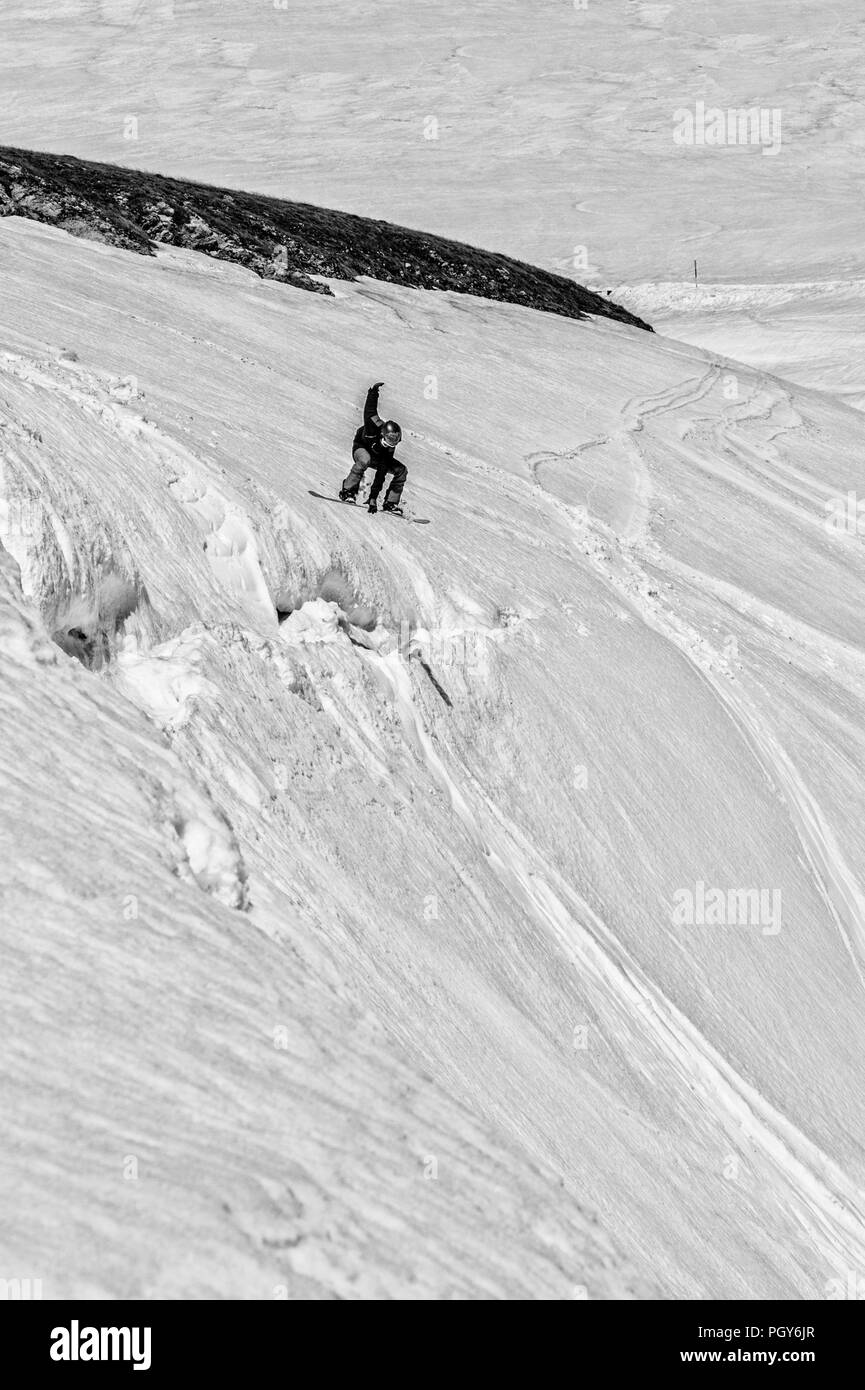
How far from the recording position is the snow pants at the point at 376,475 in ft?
40.0

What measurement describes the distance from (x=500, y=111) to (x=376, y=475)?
254 ft

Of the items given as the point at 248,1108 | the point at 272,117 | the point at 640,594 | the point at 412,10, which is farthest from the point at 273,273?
the point at 412,10

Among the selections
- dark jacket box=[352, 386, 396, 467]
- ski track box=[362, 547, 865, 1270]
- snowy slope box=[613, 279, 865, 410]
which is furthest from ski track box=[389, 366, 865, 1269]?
snowy slope box=[613, 279, 865, 410]

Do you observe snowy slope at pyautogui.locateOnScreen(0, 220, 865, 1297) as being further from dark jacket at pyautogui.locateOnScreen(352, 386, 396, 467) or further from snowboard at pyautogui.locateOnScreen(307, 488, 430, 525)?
dark jacket at pyautogui.locateOnScreen(352, 386, 396, 467)

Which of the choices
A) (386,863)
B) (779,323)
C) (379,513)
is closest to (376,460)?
(379,513)

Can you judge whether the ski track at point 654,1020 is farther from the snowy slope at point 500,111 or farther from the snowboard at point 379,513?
the snowy slope at point 500,111

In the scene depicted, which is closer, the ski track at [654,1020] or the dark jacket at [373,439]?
the ski track at [654,1020]

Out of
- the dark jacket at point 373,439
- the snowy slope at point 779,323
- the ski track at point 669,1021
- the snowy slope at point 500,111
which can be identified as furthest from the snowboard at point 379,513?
the snowy slope at point 500,111

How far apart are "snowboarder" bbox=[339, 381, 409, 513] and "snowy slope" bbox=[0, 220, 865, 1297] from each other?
0.99ft

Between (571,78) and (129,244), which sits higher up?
(571,78)

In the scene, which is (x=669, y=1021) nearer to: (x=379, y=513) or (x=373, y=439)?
(x=379, y=513)

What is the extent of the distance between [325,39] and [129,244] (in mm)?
75766
